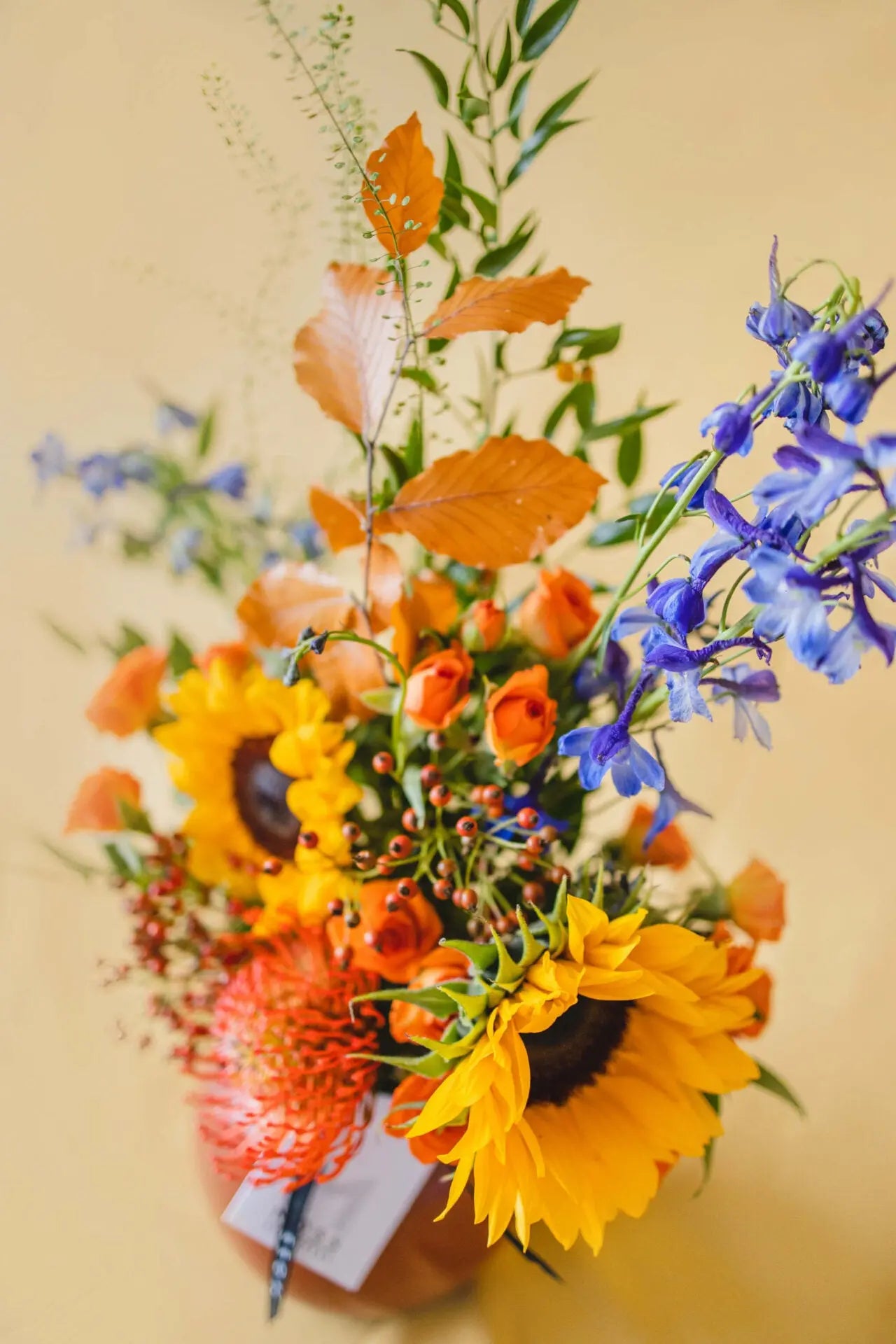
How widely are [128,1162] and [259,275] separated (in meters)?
0.75

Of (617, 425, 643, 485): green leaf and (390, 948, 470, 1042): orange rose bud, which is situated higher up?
(617, 425, 643, 485): green leaf

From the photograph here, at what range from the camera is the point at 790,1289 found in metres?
0.70

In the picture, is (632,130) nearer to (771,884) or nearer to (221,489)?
(221,489)

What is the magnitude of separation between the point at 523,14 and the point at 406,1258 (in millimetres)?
678

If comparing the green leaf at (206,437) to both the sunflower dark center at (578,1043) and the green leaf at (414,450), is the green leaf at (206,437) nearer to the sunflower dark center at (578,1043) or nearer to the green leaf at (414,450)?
the green leaf at (414,450)

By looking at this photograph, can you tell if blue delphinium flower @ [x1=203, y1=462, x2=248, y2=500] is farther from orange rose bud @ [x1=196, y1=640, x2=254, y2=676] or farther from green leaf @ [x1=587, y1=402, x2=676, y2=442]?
green leaf @ [x1=587, y1=402, x2=676, y2=442]

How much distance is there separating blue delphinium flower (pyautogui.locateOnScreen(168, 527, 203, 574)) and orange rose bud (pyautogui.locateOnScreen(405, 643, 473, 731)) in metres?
0.32

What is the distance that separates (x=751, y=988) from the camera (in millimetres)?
567

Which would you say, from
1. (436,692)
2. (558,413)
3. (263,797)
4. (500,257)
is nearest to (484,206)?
(500,257)

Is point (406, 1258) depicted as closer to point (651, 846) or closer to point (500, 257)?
point (651, 846)

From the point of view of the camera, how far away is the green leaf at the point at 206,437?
0.77 meters

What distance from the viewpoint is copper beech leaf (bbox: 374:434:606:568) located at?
0.47 metres

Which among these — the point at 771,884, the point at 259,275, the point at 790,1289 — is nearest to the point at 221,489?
the point at 259,275

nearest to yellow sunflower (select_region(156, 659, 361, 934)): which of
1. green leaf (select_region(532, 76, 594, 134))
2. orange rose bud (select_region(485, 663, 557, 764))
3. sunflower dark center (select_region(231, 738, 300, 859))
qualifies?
sunflower dark center (select_region(231, 738, 300, 859))
